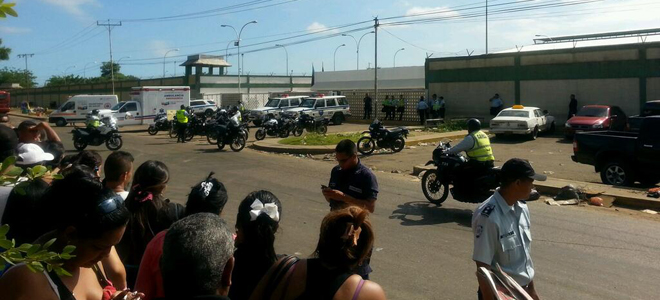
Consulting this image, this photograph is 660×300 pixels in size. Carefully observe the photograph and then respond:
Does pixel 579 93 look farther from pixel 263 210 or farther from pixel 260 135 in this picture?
pixel 263 210

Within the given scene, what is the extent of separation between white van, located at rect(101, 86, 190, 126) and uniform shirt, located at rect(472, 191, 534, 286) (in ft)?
118

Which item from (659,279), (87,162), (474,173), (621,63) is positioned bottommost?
(659,279)

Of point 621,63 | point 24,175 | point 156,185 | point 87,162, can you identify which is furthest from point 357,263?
point 621,63

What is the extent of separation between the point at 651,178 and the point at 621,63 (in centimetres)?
1926

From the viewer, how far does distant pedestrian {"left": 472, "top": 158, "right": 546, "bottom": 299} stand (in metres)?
3.98

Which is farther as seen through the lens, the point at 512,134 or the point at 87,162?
the point at 512,134

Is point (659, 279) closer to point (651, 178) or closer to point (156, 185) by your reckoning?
point (156, 185)

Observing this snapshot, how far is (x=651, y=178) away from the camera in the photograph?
13.8m

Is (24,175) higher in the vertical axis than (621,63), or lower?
lower

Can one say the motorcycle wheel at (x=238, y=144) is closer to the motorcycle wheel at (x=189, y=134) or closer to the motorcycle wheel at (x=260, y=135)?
the motorcycle wheel at (x=260, y=135)

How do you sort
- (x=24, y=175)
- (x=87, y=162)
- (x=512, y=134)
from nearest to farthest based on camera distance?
(x=24, y=175), (x=87, y=162), (x=512, y=134)

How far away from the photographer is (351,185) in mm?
6031

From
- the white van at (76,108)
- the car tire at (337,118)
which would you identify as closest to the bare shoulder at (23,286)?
the car tire at (337,118)

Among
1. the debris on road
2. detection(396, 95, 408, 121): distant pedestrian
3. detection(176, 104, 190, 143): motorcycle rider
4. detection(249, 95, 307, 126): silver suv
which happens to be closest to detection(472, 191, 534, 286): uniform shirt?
the debris on road
